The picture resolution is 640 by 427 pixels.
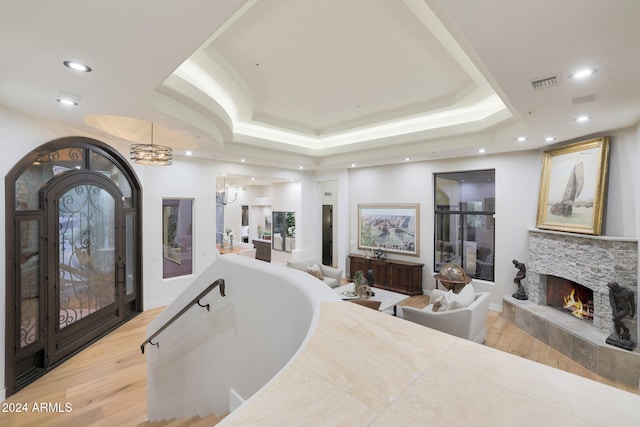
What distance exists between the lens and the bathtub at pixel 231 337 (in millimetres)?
1905

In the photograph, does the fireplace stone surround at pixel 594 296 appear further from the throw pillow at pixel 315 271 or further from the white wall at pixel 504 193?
the throw pillow at pixel 315 271

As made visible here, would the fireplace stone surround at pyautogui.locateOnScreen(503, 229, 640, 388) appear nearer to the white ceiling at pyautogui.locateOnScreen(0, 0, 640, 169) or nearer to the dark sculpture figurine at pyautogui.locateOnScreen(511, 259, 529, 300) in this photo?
the dark sculpture figurine at pyautogui.locateOnScreen(511, 259, 529, 300)

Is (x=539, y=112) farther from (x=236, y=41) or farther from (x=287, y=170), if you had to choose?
(x=287, y=170)

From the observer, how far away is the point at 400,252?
7.24 metres

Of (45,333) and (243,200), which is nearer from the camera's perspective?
(45,333)

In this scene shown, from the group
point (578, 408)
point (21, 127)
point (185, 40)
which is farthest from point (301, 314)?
point (21, 127)

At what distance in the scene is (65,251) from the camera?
13.3ft

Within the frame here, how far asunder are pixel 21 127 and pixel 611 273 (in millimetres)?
7553

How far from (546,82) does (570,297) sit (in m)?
3.95

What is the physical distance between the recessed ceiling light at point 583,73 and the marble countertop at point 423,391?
244cm

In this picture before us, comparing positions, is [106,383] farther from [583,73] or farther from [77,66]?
[583,73]

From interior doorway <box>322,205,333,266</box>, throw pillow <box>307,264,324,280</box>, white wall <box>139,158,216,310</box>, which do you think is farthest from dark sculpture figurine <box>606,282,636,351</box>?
white wall <box>139,158,216,310</box>

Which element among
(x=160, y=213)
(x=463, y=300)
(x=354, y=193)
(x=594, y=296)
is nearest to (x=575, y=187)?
(x=594, y=296)

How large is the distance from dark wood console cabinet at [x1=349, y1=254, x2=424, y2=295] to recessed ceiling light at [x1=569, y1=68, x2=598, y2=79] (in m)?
4.93
